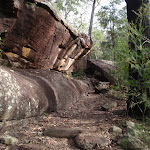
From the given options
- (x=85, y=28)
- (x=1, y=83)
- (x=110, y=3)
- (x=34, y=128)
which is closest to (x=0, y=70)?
(x=1, y=83)

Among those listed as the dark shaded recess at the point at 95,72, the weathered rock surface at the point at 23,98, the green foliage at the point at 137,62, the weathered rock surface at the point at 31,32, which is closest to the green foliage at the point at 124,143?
the green foliage at the point at 137,62

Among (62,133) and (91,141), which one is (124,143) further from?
(62,133)

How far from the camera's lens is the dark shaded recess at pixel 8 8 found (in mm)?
6352

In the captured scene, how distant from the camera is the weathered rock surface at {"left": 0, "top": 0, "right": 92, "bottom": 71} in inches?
271

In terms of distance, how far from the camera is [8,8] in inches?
258

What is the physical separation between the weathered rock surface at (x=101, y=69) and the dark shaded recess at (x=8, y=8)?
10258 millimetres

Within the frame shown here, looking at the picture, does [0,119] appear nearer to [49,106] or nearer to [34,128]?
[34,128]

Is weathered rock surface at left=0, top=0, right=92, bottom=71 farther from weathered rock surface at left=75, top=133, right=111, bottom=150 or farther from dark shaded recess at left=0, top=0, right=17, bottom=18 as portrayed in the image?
weathered rock surface at left=75, top=133, right=111, bottom=150

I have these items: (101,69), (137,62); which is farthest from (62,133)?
(101,69)

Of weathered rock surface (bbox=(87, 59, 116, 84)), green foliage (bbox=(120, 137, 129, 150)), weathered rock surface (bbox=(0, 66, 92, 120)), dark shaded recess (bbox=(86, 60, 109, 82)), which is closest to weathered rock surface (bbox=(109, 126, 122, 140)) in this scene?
green foliage (bbox=(120, 137, 129, 150))

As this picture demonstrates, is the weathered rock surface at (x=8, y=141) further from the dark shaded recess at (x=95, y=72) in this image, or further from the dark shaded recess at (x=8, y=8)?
the dark shaded recess at (x=95, y=72)

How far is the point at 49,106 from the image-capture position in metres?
5.38

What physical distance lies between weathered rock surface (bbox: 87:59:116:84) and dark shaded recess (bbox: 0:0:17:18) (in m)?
10.3

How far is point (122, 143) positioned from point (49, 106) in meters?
3.18
